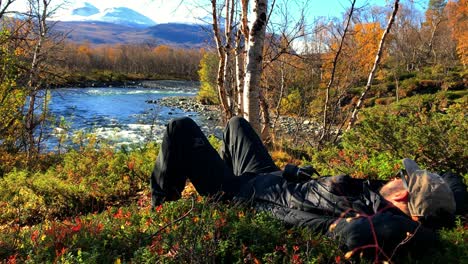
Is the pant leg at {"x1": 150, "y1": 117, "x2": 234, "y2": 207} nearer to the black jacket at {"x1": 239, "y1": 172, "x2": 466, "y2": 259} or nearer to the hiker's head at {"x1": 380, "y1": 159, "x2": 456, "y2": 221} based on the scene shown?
the black jacket at {"x1": 239, "y1": 172, "x2": 466, "y2": 259}

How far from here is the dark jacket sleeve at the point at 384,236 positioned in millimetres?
2156

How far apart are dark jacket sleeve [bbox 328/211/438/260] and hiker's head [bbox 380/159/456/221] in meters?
0.17

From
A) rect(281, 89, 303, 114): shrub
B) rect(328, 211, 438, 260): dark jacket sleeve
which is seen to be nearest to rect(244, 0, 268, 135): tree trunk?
rect(328, 211, 438, 260): dark jacket sleeve

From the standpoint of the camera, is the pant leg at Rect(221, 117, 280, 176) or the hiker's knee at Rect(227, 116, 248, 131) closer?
the pant leg at Rect(221, 117, 280, 176)

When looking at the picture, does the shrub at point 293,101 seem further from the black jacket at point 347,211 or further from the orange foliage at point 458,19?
the orange foliage at point 458,19

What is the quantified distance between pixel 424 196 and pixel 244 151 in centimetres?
161

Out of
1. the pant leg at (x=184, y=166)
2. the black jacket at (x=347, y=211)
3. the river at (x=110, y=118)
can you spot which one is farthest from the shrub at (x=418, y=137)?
the river at (x=110, y=118)

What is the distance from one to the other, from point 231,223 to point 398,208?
3.65 ft

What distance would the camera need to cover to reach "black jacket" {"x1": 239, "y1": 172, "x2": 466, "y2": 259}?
2170 mm

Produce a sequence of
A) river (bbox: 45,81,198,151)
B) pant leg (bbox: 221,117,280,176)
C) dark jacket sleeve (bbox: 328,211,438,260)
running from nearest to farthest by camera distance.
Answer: dark jacket sleeve (bbox: 328,211,438,260), pant leg (bbox: 221,117,280,176), river (bbox: 45,81,198,151)

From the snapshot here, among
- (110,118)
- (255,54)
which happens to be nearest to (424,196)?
(255,54)

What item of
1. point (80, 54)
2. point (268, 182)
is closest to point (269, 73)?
point (268, 182)

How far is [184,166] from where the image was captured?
10.9ft

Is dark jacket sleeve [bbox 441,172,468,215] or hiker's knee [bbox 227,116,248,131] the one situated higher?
hiker's knee [bbox 227,116,248,131]
